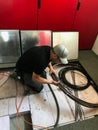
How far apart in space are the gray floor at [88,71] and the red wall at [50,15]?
21.7 inches

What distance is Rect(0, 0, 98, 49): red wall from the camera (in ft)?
7.18

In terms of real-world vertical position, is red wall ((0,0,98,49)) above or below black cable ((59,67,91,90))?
above

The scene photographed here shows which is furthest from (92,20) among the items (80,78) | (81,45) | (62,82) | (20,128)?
(20,128)

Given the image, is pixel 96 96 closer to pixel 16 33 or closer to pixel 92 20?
pixel 92 20

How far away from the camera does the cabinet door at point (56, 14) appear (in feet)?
7.48

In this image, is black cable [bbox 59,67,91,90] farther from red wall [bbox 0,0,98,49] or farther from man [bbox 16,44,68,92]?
red wall [bbox 0,0,98,49]

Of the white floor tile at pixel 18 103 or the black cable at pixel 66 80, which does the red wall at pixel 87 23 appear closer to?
the black cable at pixel 66 80

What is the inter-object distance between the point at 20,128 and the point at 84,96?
43.8 inches

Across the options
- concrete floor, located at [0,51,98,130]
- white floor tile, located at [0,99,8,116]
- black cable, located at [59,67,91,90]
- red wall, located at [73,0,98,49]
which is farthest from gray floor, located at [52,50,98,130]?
white floor tile, located at [0,99,8,116]

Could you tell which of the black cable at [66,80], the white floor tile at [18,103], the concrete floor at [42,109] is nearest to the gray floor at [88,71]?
the concrete floor at [42,109]

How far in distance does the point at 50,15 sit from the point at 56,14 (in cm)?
12

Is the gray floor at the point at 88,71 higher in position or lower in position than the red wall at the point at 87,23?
lower

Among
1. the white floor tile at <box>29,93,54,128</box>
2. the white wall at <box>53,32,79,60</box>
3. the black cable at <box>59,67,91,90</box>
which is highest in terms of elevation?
the white wall at <box>53,32,79,60</box>

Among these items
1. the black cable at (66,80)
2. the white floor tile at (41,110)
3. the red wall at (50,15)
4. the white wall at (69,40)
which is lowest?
the white floor tile at (41,110)
